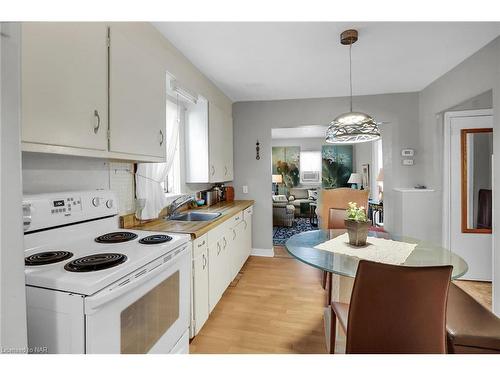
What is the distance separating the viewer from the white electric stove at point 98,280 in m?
0.79

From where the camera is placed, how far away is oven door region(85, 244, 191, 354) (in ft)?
2.66

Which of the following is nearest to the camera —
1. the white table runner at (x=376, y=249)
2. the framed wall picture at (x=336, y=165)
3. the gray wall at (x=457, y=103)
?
the white table runner at (x=376, y=249)

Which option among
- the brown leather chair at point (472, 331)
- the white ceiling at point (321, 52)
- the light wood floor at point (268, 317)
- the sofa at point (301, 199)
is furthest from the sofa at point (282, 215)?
the brown leather chair at point (472, 331)

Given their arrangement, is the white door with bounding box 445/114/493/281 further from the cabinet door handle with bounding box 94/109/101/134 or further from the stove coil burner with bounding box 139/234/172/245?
the cabinet door handle with bounding box 94/109/101/134

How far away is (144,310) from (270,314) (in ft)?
4.74

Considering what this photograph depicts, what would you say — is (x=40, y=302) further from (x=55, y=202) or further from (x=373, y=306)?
(x=373, y=306)

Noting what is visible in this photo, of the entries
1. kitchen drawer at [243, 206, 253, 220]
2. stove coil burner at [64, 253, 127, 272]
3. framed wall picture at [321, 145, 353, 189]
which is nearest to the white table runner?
stove coil burner at [64, 253, 127, 272]

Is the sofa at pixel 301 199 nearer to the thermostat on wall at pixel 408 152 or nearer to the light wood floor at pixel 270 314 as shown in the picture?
the thermostat on wall at pixel 408 152

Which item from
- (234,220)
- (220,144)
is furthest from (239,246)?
(220,144)

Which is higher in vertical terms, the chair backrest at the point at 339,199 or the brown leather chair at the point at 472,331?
the chair backrest at the point at 339,199

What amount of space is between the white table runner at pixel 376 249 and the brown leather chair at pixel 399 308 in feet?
1.39

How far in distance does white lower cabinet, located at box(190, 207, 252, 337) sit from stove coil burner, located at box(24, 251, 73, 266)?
2.60 feet

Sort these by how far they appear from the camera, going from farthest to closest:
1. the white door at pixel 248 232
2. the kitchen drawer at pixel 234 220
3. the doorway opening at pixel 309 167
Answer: the doorway opening at pixel 309 167, the white door at pixel 248 232, the kitchen drawer at pixel 234 220

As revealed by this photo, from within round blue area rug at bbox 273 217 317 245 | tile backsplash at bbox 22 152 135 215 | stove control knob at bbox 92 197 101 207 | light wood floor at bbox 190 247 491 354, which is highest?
tile backsplash at bbox 22 152 135 215
